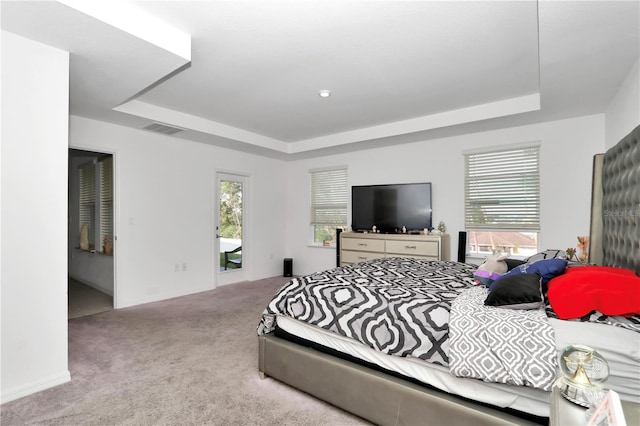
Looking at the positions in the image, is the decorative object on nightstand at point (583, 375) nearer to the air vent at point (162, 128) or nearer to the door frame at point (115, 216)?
the air vent at point (162, 128)

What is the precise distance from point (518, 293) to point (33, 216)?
126 inches

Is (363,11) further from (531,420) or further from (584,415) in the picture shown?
(531,420)

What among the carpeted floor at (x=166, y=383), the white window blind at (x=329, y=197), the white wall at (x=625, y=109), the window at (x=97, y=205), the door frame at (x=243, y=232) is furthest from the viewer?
the white window blind at (x=329, y=197)

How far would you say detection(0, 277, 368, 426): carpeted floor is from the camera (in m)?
2.02

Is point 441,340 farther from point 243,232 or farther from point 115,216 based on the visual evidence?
point 243,232

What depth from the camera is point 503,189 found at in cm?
450

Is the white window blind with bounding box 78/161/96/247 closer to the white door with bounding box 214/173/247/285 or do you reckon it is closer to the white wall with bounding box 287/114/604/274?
the white door with bounding box 214/173/247/285

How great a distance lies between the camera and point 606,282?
1.64m

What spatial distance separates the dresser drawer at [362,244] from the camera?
203 inches

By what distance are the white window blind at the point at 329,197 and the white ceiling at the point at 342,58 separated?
184 centimetres

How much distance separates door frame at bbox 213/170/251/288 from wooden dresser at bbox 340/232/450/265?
185 cm

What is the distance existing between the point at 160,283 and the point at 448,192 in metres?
4.50

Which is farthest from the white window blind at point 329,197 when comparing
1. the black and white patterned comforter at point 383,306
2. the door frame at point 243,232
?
the black and white patterned comforter at point 383,306

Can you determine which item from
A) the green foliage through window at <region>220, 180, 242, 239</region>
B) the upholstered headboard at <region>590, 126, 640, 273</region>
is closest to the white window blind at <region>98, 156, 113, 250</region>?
the green foliage through window at <region>220, 180, 242, 239</region>
